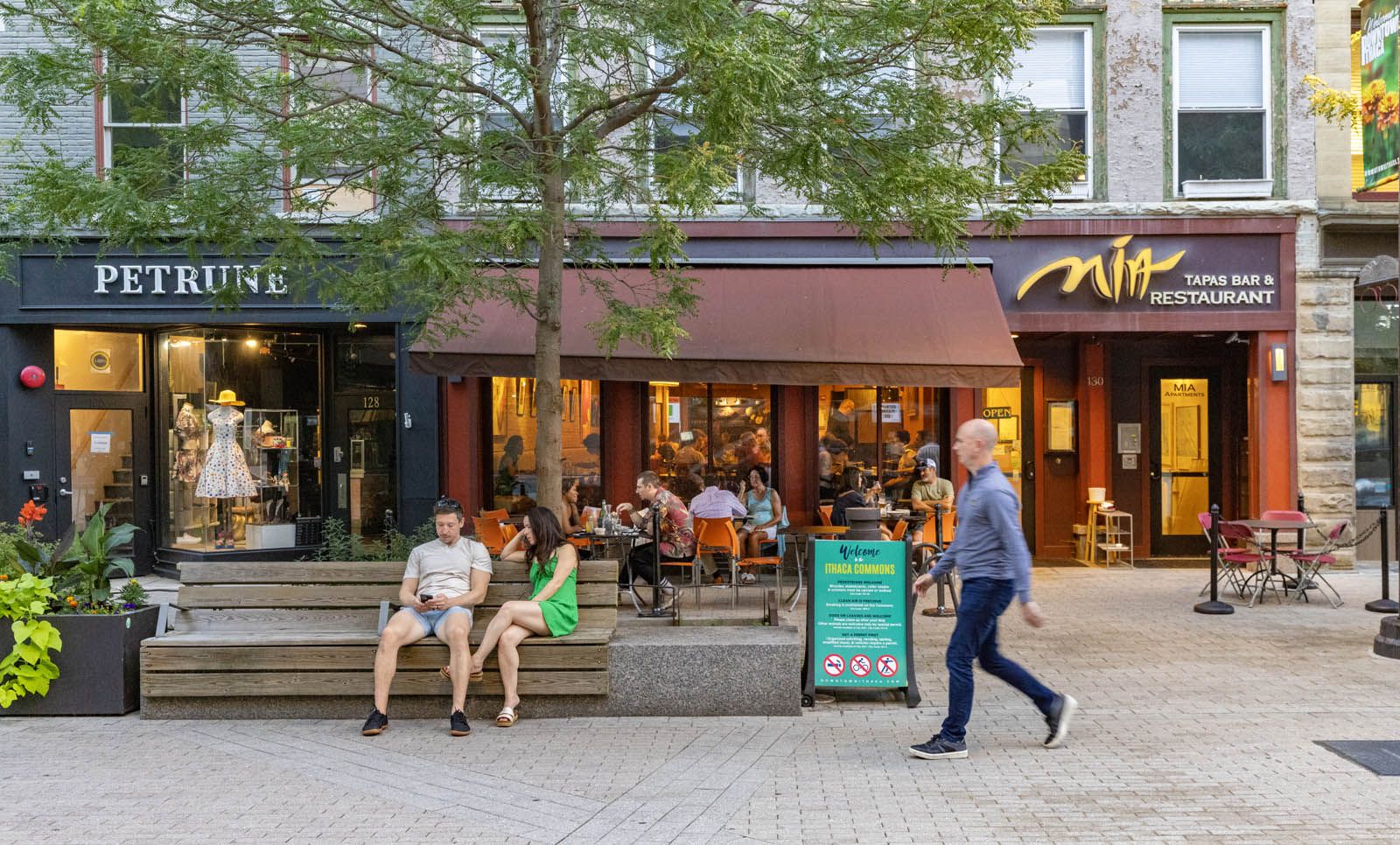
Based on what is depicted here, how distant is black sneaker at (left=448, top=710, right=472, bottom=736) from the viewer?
657cm

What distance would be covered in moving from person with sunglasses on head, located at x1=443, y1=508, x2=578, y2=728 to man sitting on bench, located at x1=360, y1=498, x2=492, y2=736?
Answer: 0.18 metres

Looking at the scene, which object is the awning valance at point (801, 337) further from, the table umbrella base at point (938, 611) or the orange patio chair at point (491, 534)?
the table umbrella base at point (938, 611)

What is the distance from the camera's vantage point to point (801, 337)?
39.0 feet

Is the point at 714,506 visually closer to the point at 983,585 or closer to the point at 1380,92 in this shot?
the point at 983,585

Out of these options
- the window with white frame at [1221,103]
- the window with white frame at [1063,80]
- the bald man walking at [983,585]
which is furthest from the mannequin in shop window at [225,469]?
the window with white frame at [1221,103]

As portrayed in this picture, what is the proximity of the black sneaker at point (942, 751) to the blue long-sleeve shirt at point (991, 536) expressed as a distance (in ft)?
3.01

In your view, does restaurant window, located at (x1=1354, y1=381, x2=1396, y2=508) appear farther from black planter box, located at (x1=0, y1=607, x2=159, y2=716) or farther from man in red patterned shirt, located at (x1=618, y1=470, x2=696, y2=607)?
black planter box, located at (x1=0, y1=607, x2=159, y2=716)

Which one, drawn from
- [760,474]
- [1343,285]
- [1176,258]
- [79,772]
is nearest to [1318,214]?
[1343,285]

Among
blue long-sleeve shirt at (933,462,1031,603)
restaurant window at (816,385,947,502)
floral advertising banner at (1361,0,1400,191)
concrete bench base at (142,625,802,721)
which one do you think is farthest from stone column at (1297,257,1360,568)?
concrete bench base at (142,625,802,721)

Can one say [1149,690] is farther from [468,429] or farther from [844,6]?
[468,429]

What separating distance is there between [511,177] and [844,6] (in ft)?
9.61

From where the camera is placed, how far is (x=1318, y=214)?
525 inches

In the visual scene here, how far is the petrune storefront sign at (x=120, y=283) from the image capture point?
13.2 metres

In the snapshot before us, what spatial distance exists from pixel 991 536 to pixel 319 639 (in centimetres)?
420
